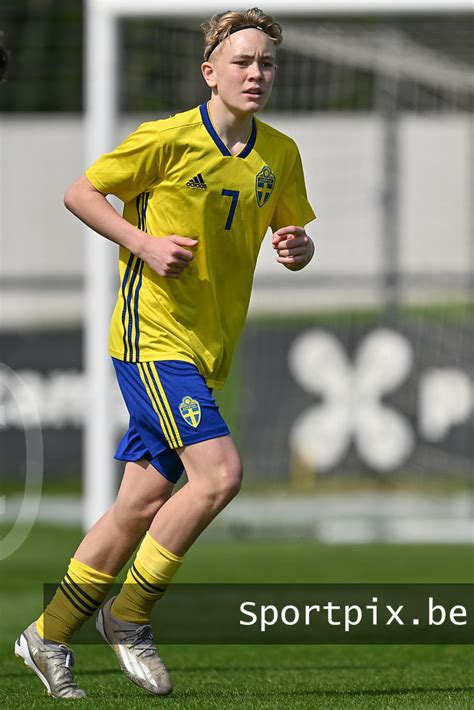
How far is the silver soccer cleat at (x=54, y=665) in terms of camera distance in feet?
15.7

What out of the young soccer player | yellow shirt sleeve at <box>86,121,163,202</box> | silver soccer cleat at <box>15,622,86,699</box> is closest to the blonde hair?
the young soccer player

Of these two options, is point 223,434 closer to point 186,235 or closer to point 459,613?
point 186,235

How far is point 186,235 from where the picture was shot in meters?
4.76

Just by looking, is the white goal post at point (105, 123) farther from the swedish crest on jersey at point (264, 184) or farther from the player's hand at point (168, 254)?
the player's hand at point (168, 254)

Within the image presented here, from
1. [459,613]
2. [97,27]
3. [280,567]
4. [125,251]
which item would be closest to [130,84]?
[97,27]

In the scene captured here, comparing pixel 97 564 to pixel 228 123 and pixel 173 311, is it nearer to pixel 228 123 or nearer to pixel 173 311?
pixel 173 311

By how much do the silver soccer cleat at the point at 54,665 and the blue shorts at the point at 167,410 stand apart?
25.5 inches

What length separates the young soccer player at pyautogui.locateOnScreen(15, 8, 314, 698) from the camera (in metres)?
4.64

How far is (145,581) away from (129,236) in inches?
41.8

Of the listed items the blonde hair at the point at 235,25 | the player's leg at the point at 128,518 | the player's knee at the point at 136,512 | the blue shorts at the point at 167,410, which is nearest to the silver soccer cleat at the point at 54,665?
the player's leg at the point at 128,518

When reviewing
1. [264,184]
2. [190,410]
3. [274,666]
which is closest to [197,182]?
[264,184]

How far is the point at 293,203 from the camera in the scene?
16.5 feet

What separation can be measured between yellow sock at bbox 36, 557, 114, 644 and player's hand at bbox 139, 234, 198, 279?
39.5 inches

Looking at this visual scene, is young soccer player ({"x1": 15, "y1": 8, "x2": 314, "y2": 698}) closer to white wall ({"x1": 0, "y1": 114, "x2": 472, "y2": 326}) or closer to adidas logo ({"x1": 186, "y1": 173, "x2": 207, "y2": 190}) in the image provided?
adidas logo ({"x1": 186, "y1": 173, "x2": 207, "y2": 190})
